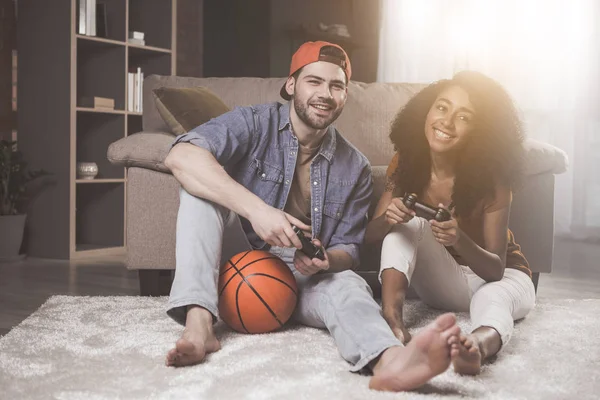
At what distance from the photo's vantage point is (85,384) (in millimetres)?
1624

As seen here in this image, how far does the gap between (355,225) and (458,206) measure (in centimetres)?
31

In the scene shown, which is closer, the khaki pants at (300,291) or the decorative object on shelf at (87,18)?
the khaki pants at (300,291)

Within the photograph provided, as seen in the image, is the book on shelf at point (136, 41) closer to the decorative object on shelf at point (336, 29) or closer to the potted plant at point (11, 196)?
the potted plant at point (11, 196)

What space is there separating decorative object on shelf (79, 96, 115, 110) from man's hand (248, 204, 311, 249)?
278 centimetres

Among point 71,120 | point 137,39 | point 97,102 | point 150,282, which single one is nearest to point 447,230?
point 150,282

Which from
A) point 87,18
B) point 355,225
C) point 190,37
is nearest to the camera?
point 355,225

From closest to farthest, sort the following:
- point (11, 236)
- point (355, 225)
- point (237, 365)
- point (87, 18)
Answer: point (237, 365), point (355, 225), point (11, 236), point (87, 18)

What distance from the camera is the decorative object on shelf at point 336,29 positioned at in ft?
20.6

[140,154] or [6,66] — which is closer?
[140,154]

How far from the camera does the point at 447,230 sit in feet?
6.31

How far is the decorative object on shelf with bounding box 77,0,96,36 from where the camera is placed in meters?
4.25

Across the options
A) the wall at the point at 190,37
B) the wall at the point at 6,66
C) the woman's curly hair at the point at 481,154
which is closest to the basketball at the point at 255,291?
the woman's curly hair at the point at 481,154

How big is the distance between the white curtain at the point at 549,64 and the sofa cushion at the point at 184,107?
3120 mm

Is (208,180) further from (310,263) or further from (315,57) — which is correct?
(315,57)
